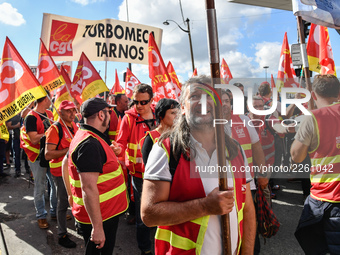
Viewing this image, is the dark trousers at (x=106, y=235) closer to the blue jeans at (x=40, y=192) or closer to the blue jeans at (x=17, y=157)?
the blue jeans at (x=40, y=192)

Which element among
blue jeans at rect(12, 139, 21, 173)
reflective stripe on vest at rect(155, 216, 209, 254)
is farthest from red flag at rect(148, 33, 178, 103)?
blue jeans at rect(12, 139, 21, 173)

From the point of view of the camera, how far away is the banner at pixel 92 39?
5.88m

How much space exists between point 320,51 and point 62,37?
550 centimetres

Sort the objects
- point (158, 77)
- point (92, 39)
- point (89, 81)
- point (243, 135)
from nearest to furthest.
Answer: point (243, 135), point (158, 77), point (89, 81), point (92, 39)

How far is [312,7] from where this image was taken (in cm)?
216

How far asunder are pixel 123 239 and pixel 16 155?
5051 millimetres

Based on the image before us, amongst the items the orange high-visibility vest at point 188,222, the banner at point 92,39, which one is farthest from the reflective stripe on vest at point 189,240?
the banner at point 92,39

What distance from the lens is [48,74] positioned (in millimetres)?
4637

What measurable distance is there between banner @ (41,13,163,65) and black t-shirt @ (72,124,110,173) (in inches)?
180

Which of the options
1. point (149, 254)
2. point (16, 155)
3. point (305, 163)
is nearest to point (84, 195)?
point (149, 254)

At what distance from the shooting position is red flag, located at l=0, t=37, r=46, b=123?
10.3 feet

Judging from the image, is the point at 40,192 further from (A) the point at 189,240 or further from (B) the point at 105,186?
(A) the point at 189,240

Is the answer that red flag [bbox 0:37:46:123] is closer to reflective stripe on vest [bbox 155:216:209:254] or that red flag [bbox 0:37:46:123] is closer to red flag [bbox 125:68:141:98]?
reflective stripe on vest [bbox 155:216:209:254]

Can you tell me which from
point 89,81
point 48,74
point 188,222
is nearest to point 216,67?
point 188,222
